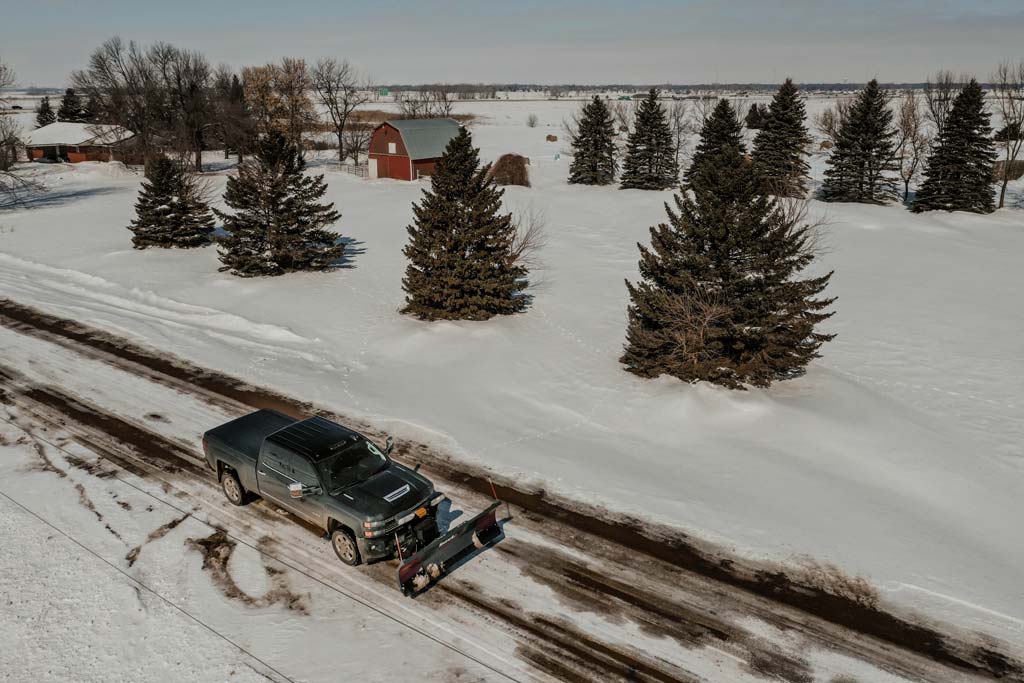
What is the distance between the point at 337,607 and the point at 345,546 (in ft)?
3.25

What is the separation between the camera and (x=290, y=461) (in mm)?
10461

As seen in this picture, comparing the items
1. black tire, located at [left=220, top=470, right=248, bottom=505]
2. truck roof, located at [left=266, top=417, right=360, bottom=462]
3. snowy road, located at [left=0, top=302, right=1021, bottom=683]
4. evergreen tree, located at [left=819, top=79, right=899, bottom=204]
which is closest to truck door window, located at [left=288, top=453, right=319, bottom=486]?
truck roof, located at [left=266, top=417, right=360, bottom=462]

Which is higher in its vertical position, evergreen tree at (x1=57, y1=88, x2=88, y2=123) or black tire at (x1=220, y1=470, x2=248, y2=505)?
evergreen tree at (x1=57, y1=88, x2=88, y2=123)

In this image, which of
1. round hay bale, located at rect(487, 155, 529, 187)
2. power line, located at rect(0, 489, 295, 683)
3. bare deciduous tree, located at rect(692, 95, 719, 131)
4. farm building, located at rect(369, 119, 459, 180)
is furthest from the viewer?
bare deciduous tree, located at rect(692, 95, 719, 131)

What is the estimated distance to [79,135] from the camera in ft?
233

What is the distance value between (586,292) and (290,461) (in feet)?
61.2

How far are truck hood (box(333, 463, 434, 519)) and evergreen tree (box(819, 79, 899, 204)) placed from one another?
47442 mm

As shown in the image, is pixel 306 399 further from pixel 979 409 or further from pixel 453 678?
pixel 979 409

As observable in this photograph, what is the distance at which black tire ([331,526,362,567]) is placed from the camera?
388 inches

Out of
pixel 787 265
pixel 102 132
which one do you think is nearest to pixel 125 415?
pixel 787 265

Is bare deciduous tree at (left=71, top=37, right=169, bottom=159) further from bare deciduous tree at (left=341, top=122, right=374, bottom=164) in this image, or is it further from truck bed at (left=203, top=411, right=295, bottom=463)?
truck bed at (left=203, top=411, right=295, bottom=463)

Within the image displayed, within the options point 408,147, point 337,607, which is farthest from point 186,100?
point 337,607

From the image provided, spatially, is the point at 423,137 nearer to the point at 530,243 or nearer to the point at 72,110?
the point at 530,243

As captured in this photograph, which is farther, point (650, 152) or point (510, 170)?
point (650, 152)
